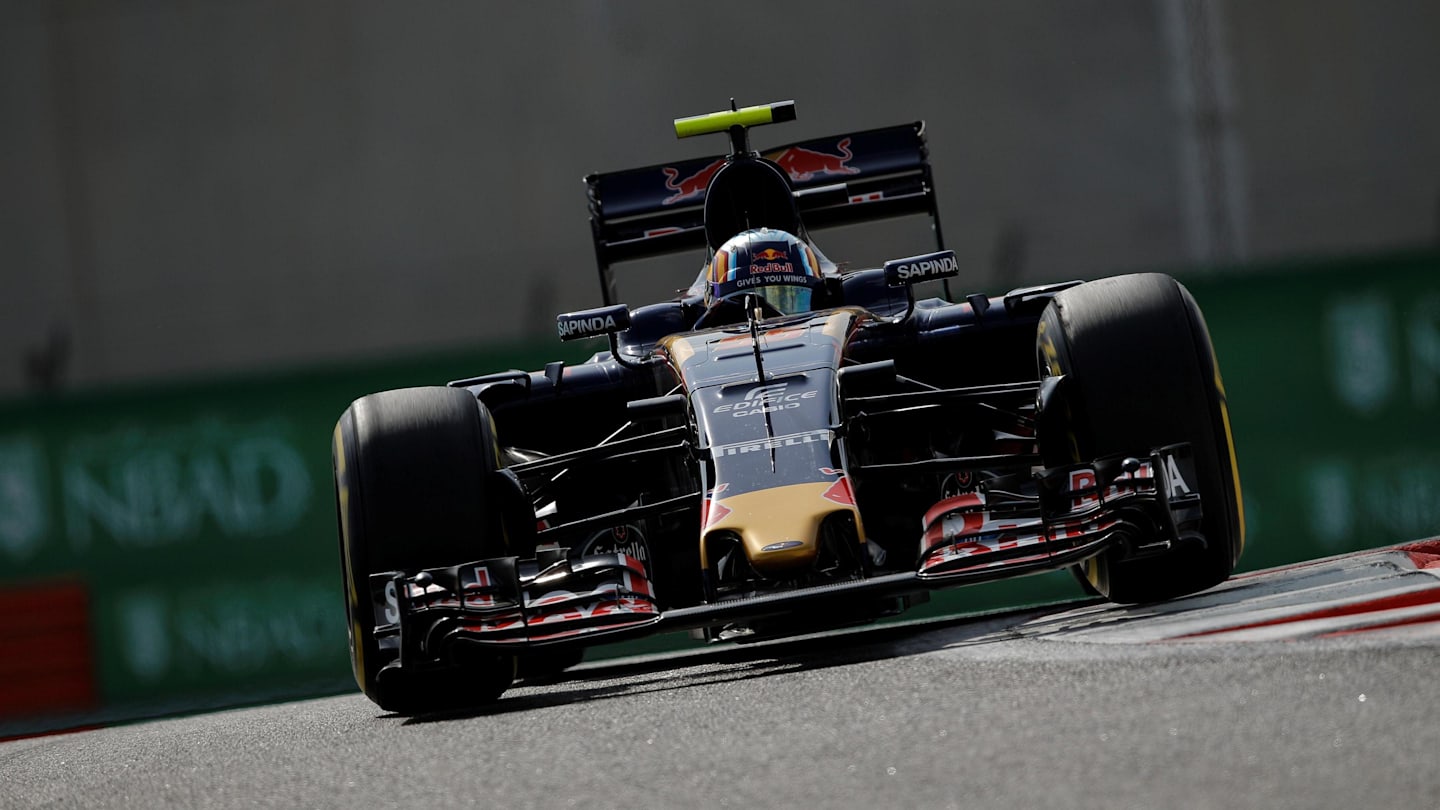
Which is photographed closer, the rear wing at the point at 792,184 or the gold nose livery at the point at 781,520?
the gold nose livery at the point at 781,520

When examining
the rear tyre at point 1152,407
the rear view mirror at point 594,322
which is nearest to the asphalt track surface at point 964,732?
the rear tyre at point 1152,407

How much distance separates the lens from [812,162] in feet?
28.2

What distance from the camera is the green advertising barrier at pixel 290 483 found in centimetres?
905

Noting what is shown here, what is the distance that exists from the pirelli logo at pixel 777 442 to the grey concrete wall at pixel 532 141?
11.5 metres

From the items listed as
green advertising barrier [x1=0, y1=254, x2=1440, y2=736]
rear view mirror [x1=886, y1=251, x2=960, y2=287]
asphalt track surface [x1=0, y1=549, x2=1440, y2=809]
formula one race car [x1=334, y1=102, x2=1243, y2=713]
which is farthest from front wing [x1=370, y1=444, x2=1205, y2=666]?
green advertising barrier [x1=0, y1=254, x2=1440, y2=736]

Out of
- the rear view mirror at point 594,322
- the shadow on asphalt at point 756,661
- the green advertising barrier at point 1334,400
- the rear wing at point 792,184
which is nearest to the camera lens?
the shadow on asphalt at point 756,661

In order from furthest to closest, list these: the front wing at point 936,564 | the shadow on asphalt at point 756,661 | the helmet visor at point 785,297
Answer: the helmet visor at point 785,297
the shadow on asphalt at point 756,661
the front wing at point 936,564

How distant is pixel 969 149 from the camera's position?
57.4 feet

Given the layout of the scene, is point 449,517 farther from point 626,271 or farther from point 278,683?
point 626,271

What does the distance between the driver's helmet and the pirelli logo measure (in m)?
1.50

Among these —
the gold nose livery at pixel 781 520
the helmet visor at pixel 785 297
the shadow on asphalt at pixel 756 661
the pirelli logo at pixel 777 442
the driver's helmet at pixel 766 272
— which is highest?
the driver's helmet at pixel 766 272

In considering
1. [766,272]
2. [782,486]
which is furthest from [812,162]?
[782,486]

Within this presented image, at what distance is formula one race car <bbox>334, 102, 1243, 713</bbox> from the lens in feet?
16.7

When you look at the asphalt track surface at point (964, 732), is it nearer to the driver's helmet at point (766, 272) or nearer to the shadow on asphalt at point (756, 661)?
the shadow on asphalt at point (756, 661)
